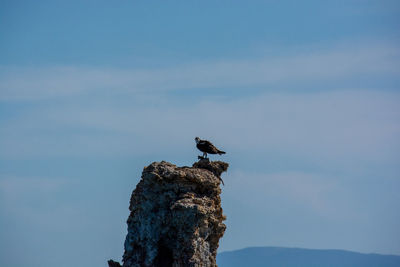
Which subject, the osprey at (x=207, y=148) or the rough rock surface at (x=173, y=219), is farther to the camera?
the osprey at (x=207, y=148)

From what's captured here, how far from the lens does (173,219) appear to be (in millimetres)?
42281

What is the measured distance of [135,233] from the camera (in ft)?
142

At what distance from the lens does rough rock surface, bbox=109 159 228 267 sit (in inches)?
1655

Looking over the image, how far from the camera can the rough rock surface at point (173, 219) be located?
4203 cm

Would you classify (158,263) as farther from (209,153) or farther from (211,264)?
(209,153)

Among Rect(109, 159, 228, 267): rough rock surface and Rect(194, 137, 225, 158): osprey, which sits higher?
Rect(194, 137, 225, 158): osprey

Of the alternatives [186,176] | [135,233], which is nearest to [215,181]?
[186,176]

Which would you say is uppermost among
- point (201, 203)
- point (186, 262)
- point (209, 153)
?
point (209, 153)

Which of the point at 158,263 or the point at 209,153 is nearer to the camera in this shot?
the point at 158,263

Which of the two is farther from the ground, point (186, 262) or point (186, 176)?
point (186, 176)

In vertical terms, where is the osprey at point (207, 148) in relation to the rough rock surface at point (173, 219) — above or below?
above

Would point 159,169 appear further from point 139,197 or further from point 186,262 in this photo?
point 186,262

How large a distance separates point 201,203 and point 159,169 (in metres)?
2.35

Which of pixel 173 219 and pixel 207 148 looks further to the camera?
pixel 207 148
